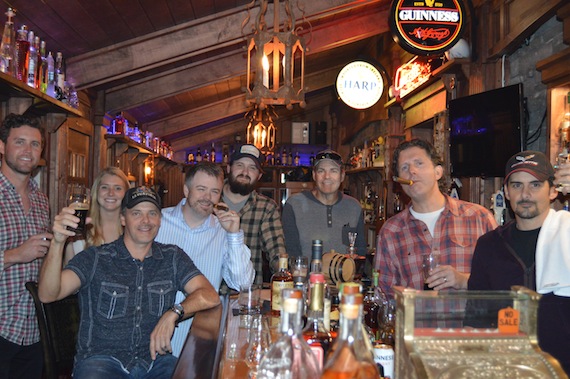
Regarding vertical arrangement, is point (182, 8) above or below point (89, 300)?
above

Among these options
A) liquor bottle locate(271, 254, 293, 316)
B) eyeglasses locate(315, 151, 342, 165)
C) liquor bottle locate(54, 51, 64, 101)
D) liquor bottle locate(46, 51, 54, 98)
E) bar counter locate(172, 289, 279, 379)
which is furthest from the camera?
liquor bottle locate(54, 51, 64, 101)

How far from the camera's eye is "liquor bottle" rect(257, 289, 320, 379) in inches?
45.3

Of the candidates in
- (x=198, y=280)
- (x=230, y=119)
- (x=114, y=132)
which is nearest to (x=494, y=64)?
(x=198, y=280)

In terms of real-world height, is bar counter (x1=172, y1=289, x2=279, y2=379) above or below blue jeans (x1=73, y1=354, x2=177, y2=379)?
above

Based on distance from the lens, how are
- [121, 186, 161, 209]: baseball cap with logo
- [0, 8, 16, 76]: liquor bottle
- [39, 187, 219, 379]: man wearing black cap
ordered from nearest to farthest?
[39, 187, 219, 379]: man wearing black cap → [121, 186, 161, 209]: baseball cap with logo → [0, 8, 16, 76]: liquor bottle

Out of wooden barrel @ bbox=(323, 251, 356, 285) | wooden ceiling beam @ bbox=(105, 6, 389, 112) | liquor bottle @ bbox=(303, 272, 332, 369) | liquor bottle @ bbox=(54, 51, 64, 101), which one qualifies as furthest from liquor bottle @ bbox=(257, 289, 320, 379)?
wooden ceiling beam @ bbox=(105, 6, 389, 112)

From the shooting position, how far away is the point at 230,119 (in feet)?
39.4

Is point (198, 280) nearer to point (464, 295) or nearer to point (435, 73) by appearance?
point (464, 295)

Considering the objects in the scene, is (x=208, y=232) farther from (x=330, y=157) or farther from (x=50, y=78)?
(x=50, y=78)


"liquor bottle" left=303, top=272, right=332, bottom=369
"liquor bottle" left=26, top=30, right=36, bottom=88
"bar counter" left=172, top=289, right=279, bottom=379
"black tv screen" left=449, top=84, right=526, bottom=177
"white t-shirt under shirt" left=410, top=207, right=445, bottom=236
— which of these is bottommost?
"bar counter" left=172, top=289, right=279, bottom=379

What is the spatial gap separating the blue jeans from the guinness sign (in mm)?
3189

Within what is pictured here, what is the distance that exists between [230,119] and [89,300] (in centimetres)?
966

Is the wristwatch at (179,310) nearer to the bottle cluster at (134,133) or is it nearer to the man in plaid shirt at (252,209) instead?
the man in plaid shirt at (252,209)

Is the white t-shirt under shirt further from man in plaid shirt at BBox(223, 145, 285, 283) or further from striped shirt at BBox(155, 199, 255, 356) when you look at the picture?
man in plaid shirt at BBox(223, 145, 285, 283)
